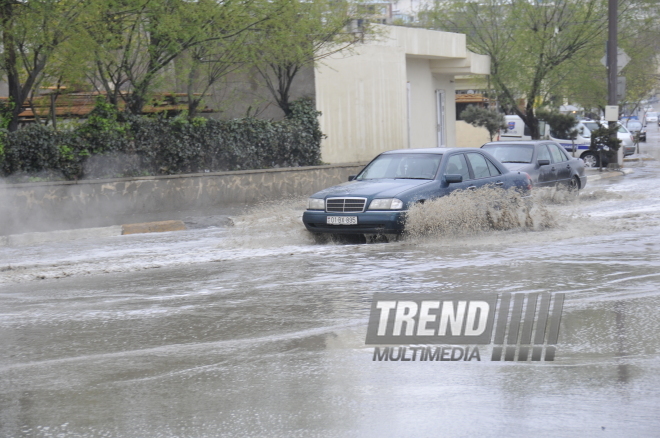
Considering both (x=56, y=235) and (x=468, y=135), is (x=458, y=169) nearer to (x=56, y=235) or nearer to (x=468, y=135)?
(x=56, y=235)

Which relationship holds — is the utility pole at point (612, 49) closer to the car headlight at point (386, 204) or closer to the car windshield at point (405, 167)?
the car windshield at point (405, 167)

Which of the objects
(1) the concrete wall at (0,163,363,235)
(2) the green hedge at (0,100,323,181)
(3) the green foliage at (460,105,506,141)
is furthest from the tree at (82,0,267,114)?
(3) the green foliage at (460,105,506,141)

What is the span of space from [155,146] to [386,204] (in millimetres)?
8235

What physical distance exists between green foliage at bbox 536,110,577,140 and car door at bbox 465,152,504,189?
82.2 ft

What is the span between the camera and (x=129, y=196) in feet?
57.4

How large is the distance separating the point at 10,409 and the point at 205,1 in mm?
13459

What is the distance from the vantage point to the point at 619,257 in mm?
10312

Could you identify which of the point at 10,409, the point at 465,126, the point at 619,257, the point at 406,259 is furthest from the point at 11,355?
the point at 465,126

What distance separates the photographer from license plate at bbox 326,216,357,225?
12.1 m

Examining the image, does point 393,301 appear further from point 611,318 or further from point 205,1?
point 205,1

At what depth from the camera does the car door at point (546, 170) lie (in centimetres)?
1891

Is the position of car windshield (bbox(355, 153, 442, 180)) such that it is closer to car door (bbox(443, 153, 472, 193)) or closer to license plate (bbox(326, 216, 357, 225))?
car door (bbox(443, 153, 472, 193))

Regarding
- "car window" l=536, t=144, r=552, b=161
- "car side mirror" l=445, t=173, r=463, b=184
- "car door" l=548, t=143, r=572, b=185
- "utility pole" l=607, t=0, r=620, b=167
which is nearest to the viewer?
"car side mirror" l=445, t=173, r=463, b=184

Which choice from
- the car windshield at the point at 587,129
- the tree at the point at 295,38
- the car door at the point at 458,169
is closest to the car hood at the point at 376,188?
the car door at the point at 458,169
